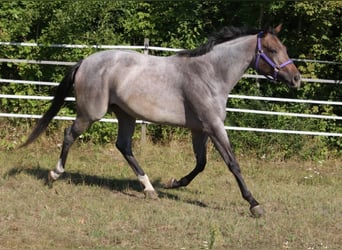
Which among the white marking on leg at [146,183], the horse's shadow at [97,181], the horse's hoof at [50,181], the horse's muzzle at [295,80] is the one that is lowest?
the horse's shadow at [97,181]

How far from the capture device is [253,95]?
10328mm

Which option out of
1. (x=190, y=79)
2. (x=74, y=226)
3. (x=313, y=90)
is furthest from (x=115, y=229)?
(x=313, y=90)

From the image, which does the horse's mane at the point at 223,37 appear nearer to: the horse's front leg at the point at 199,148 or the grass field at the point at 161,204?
the horse's front leg at the point at 199,148

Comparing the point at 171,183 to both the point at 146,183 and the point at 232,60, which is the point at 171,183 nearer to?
the point at 146,183

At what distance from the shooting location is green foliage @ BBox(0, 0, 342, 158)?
9992 mm

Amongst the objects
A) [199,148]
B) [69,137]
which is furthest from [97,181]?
[199,148]

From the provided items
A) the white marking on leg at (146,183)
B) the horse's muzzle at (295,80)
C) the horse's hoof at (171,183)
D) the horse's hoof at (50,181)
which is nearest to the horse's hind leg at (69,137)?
the horse's hoof at (50,181)

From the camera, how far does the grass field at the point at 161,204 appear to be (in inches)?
227

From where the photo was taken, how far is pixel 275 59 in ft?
22.9

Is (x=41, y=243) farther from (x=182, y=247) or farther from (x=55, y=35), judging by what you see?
(x=55, y=35)

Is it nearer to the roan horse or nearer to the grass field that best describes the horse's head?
the roan horse

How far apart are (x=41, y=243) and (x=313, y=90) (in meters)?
6.25

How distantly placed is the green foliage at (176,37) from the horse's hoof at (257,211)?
3.20 metres

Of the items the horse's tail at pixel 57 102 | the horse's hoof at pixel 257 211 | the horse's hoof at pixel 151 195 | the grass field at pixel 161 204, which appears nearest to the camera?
the grass field at pixel 161 204
